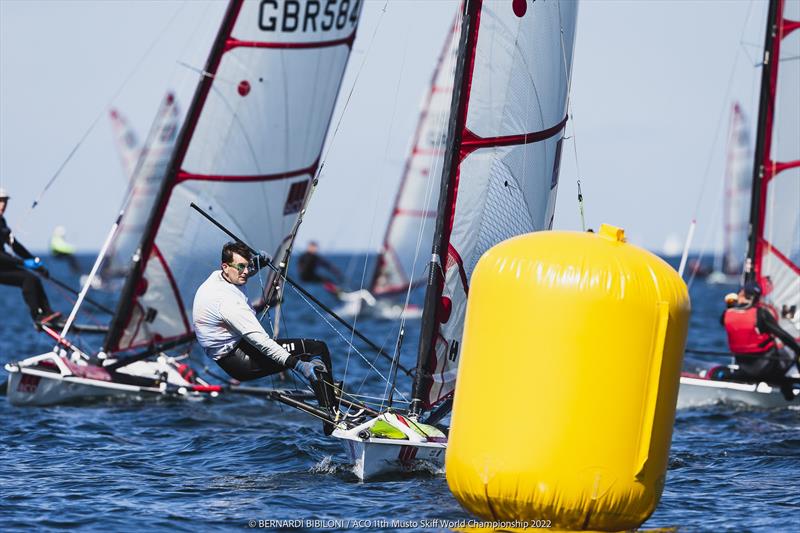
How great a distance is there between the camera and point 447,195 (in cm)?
1006

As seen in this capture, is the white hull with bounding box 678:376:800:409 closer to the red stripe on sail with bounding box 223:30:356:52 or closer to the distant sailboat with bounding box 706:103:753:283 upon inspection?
the red stripe on sail with bounding box 223:30:356:52

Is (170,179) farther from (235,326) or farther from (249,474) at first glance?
(235,326)

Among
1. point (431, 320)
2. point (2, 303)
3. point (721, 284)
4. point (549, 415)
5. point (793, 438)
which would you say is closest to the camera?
point (549, 415)

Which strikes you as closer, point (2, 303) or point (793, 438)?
point (793, 438)

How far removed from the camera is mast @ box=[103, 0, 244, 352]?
14.9 metres

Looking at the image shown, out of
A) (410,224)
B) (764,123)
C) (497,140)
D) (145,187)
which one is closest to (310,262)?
(410,224)

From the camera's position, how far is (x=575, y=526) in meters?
6.92

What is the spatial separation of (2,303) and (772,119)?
33.2m

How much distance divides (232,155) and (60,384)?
3489mm

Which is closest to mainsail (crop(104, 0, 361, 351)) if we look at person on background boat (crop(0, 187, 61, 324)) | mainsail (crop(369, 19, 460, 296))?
person on background boat (crop(0, 187, 61, 324))

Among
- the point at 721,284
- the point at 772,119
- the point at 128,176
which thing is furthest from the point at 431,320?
the point at 721,284

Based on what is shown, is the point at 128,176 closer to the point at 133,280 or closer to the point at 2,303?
the point at 2,303

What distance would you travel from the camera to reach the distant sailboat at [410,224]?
3078 centimetres

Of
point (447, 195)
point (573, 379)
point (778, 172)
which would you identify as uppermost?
point (447, 195)
